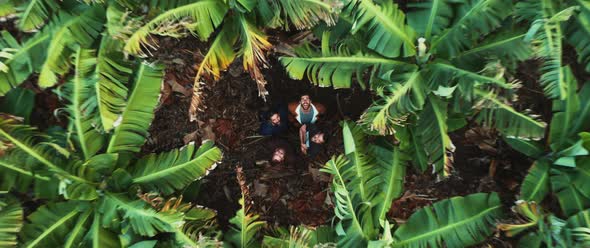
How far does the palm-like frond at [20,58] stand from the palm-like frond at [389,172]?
2273 mm

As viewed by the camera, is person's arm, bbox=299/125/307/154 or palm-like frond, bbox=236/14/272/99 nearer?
palm-like frond, bbox=236/14/272/99

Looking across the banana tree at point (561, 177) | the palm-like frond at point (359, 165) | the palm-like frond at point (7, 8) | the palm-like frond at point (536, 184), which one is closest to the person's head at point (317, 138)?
the palm-like frond at point (359, 165)

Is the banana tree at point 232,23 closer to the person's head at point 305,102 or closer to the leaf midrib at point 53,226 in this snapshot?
the person's head at point 305,102

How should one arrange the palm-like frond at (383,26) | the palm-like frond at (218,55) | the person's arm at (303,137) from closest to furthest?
the palm-like frond at (383,26), the palm-like frond at (218,55), the person's arm at (303,137)

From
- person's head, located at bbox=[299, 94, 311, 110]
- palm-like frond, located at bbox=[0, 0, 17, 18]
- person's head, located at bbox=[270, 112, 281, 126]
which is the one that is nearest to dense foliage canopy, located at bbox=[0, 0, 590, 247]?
palm-like frond, located at bbox=[0, 0, 17, 18]

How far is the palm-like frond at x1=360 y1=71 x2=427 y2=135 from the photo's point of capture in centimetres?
290

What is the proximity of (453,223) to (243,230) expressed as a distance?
4.39 feet

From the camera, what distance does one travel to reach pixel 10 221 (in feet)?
9.97

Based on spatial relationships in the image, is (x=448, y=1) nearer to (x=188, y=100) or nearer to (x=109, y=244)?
(x=188, y=100)

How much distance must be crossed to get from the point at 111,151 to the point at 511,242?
2843 mm

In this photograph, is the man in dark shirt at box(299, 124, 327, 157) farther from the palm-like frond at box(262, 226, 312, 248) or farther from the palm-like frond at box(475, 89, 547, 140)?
the palm-like frond at box(475, 89, 547, 140)

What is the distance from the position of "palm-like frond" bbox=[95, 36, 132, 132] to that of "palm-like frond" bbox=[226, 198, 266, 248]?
3.23 feet

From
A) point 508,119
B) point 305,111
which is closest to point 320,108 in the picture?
point 305,111

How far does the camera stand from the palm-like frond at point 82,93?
3.00 meters
